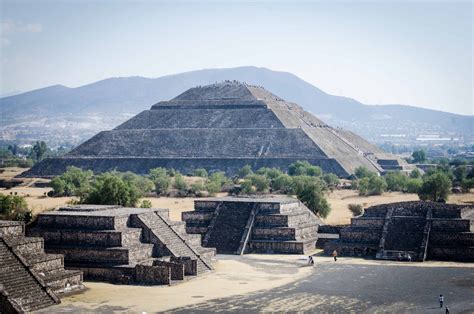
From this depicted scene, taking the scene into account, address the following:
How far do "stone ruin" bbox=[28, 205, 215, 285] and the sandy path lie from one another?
101 cm

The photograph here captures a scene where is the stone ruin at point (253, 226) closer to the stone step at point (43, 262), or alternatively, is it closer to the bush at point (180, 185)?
the stone step at point (43, 262)

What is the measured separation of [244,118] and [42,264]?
11335cm

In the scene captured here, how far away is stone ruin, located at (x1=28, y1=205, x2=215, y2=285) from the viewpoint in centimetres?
4731

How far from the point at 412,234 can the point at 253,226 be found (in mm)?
10534

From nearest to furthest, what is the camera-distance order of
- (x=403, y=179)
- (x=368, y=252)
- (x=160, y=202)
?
(x=368, y=252) → (x=160, y=202) → (x=403, y=179)

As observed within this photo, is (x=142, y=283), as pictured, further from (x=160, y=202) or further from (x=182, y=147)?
(x=182, y=147)

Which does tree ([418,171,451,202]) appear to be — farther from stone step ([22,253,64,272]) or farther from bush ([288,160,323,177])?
stone step ([22,253,64,272])

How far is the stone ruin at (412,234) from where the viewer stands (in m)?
56.3

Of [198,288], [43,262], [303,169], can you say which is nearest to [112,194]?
[198,288]

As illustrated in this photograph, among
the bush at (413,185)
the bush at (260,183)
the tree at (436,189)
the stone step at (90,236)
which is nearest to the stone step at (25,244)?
the stone step at (90,236)

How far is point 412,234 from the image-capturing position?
58.2 m

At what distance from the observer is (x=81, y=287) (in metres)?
44.4

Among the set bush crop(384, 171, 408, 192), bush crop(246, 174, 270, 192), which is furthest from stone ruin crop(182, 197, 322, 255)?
bush crop(384, 171, 408, 192)

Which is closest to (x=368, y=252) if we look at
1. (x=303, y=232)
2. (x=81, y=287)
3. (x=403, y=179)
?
(x=303, y=232)
